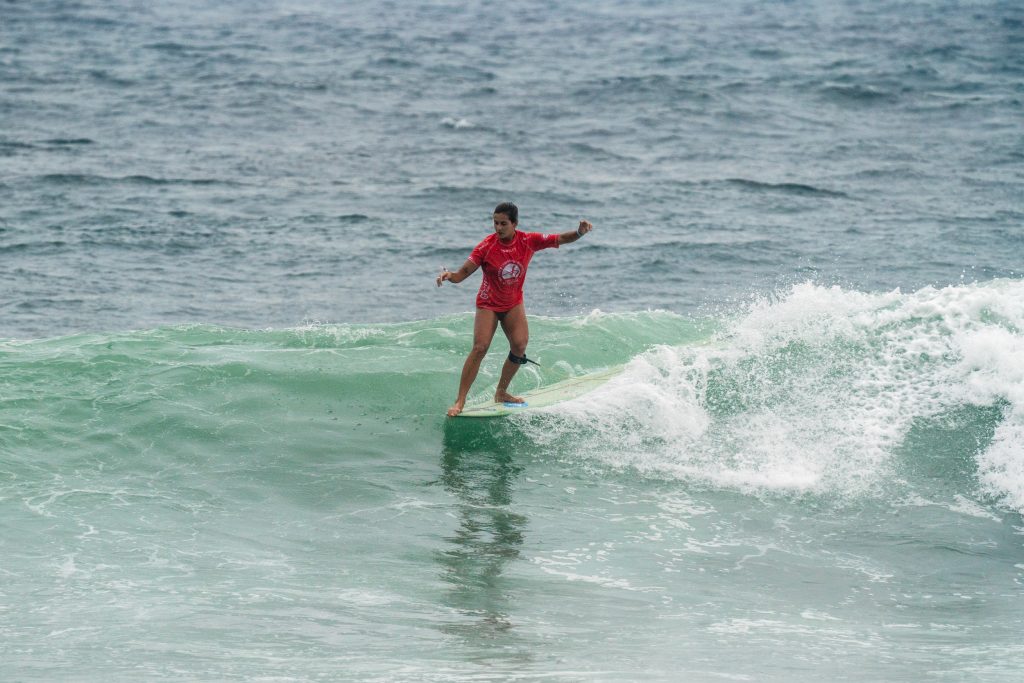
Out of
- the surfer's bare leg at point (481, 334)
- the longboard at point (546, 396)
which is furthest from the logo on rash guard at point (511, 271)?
the longboard at point (546, 396)

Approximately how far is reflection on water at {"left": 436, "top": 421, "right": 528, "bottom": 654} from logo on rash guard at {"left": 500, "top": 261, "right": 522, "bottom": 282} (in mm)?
1358

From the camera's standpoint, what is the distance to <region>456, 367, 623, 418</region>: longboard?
33.7 feet

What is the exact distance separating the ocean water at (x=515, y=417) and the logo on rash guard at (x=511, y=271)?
4.46 ft

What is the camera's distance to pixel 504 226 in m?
9.38

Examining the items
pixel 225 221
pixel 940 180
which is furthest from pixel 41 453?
pixel 940 180

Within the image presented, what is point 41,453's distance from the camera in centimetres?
960

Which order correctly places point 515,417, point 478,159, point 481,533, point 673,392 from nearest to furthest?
point 481,533, point 515,417, point 673,392, point 478,159

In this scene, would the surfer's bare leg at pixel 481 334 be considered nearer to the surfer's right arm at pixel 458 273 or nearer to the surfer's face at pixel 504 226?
the surfer's right arm at pixel 458 273

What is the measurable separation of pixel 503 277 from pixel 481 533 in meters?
2.33

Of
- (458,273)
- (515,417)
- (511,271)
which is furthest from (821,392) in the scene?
(458,273)

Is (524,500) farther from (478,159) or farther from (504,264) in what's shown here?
(478,159)

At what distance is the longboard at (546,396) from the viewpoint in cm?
1026

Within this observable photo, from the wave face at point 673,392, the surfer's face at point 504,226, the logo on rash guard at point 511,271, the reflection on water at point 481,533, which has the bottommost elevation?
the reflection on water at point 481,533

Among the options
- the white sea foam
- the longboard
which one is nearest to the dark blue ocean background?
the white sea foam
